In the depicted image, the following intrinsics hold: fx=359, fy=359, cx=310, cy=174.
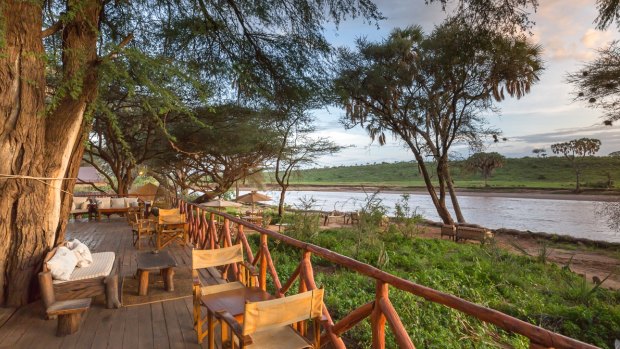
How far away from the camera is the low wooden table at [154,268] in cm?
435

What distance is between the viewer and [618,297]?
6.54 m

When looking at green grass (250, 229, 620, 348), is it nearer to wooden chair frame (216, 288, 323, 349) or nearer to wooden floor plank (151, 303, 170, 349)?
wooden floor plank (151, 303, 170, 349)

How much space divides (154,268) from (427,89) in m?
14.3

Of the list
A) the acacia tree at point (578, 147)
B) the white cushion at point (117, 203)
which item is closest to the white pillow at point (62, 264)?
the white cushion at point (117, 203)

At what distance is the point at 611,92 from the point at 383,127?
838 cm

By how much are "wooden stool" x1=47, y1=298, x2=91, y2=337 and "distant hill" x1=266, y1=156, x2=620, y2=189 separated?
66.7ft

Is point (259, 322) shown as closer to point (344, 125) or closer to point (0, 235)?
point (0, 235)

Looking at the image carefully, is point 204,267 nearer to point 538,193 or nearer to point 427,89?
point 427,89

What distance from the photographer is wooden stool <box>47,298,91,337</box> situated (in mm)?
3199

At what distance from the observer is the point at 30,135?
3.81 meters

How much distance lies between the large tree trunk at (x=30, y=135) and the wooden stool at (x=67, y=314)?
923mm

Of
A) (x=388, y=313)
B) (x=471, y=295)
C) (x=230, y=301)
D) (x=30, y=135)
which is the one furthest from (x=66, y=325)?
(x=471, y=295)

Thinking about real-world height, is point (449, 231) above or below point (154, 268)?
below

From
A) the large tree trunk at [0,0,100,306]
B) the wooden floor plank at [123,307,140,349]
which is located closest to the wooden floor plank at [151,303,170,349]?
the wooden floor plank at [123,307,140,349]
